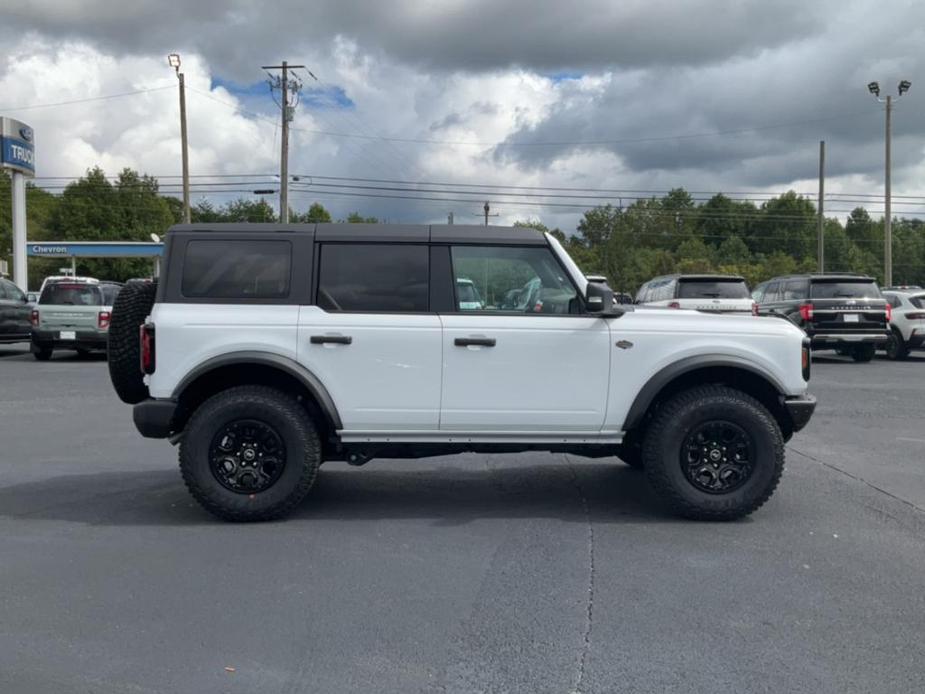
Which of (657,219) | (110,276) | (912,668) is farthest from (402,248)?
(657,219)

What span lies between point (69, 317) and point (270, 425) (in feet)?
46.3

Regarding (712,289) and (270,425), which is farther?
(712,289)

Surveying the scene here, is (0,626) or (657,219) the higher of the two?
(657,219)

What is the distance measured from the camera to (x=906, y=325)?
738 inches

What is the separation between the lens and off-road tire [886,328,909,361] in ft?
61.8

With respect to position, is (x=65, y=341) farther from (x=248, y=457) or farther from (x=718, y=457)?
(x=718, y=457)

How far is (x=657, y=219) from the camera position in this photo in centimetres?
9969

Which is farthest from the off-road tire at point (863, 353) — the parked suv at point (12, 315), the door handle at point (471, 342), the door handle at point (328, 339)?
the parked suv at point (12, 315)

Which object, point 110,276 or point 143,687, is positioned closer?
point 143,687

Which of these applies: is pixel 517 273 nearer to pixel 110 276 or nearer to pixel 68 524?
pixel 68 524

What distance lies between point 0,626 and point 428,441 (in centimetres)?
269

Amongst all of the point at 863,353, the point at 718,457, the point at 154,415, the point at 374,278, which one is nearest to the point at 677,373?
the point at 718,457

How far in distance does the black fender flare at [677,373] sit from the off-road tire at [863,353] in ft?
45.7

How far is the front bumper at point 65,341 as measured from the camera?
1777cm
